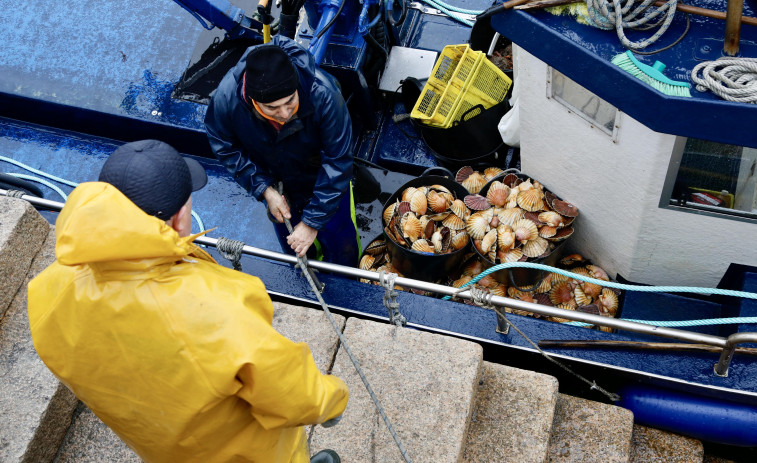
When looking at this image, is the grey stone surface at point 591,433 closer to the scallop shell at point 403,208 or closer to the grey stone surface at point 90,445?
the scallop shell at point 403,208

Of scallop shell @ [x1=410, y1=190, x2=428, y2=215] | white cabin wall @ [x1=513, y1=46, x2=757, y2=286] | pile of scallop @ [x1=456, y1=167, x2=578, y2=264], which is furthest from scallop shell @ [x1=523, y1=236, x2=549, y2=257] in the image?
scallop shell @ [x1=410, y1=190, x2=428, y2=215]

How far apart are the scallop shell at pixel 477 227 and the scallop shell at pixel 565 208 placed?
0.46m

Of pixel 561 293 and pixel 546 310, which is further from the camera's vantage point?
pixel 561 293

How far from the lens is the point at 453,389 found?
293 centimetres

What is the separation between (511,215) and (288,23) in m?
2.15

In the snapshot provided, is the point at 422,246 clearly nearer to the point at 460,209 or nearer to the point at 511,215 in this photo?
the point at 460,209

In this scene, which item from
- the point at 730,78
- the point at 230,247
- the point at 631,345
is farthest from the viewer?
the point at 631,345

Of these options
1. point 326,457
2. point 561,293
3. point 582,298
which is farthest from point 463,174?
point 326,457

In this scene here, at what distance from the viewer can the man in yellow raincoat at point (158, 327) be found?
163 cm

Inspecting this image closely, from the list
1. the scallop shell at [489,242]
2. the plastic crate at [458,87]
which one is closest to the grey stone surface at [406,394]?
the scallop shell at [489,242]

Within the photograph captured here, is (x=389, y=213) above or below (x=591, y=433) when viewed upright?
above

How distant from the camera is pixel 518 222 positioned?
4.05 m

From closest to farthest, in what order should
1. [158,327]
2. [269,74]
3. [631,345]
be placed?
[158,327], [269,74], [631,345]

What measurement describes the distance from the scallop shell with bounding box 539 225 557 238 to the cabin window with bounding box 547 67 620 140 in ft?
2.59
